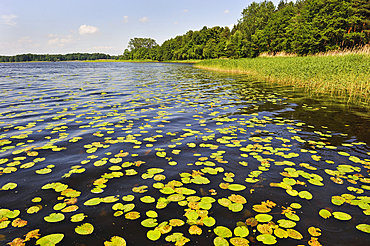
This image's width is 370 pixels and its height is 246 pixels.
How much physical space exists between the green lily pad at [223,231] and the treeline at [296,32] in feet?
158

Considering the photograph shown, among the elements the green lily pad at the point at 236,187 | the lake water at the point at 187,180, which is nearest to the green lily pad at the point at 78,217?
the lake water at the point at 187,180

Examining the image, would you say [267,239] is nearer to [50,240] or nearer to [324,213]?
[324,213]

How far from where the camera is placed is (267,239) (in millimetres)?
2826

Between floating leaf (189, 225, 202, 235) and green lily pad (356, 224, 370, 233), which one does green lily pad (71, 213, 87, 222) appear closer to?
floating leaf (189, 225, 202, 235)

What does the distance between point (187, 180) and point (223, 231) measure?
4.92ft

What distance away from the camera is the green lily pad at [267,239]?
2783 mm

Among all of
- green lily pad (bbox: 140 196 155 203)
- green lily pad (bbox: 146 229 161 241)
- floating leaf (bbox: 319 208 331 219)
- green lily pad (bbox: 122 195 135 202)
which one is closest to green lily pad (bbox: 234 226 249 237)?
green lily pad (bbox: 146 229 161 241)

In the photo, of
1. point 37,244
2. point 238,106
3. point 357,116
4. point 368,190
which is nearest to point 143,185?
point 37,244

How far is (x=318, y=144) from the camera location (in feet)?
19.8

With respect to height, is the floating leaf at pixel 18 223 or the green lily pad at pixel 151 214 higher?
the green lily pad at pixel 151 214

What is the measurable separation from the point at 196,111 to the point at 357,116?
7194 mm

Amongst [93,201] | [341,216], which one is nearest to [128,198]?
[93,201]

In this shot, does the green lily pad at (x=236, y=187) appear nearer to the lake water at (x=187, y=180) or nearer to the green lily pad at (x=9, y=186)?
A: the lake water at (x=187, y=180)

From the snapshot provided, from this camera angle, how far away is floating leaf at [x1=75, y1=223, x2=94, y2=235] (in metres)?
2.96
